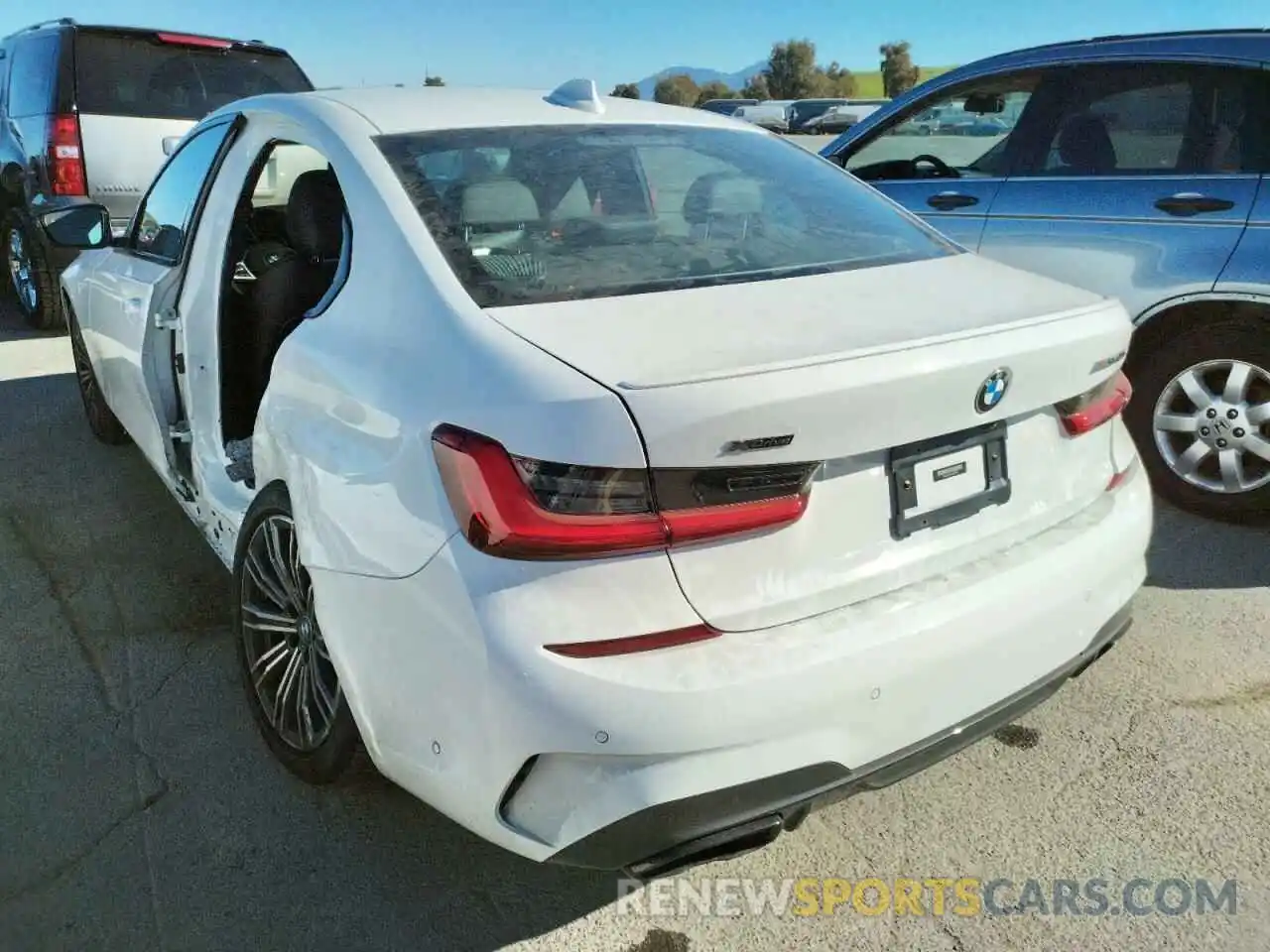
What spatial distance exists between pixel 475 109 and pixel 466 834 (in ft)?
5.85

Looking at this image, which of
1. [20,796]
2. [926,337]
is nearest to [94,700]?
[20,796]

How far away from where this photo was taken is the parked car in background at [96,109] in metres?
7.03

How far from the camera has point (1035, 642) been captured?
2.04 metres

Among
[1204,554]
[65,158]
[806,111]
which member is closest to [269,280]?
[1204,554]

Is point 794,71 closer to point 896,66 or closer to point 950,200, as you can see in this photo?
point 896,66

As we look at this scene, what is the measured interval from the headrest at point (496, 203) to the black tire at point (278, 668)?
757 millimetres

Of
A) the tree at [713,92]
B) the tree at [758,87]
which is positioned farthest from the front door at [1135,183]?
the tree at [758,87]

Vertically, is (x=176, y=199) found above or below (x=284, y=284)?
above

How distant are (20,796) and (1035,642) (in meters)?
2.30

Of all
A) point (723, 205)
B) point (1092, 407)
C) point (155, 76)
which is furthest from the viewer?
point (155, 76)

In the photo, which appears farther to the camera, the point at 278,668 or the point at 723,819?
the point at 278,668

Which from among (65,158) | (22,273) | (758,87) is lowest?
(22,273)

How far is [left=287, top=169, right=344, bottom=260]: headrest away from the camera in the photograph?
2.79m

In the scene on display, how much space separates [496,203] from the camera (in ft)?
7.89
